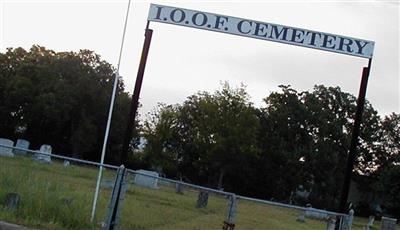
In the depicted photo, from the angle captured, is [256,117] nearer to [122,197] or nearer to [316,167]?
[316,167]

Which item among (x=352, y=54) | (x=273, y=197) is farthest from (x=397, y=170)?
(x=352, y=54)

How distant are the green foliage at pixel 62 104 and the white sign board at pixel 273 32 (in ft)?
171

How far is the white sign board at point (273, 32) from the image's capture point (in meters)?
9.94

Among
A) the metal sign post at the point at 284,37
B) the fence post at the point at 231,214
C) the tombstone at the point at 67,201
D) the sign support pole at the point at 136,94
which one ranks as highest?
the metal sign post at the point at 284,37

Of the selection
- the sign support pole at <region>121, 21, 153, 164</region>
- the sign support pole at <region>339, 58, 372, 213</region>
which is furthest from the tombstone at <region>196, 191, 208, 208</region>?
the sign support pole at <region>339, 58, 372, 213</region>

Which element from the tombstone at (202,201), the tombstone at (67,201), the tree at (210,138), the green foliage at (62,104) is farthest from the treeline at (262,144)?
the tombstone at (67,201)

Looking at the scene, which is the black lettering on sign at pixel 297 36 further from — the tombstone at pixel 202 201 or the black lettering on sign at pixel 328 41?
the tombstone at pixel 202 201

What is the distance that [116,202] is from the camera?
9.65 meters

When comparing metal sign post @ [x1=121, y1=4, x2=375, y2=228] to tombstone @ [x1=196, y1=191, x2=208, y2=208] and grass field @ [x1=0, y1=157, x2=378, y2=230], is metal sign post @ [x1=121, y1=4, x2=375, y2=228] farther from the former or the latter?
tombstone @ [x1=196, y1=191, x2=208, y2=208]

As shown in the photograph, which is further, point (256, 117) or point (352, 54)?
point (256, 117)

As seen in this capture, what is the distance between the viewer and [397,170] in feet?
208

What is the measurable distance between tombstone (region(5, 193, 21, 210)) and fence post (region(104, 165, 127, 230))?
1888 millimetres

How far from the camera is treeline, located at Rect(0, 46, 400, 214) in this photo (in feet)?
202

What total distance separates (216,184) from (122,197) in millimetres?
56102
